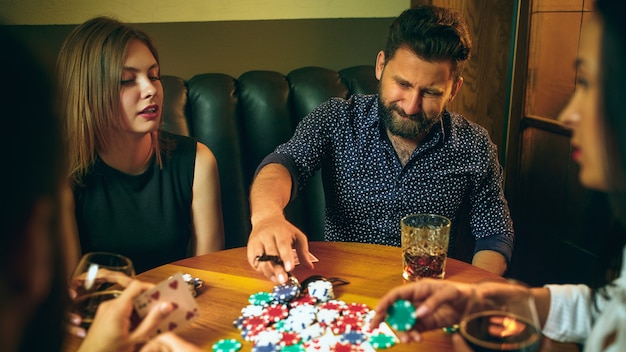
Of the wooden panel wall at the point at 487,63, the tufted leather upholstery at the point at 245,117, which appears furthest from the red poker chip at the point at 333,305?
the wooden panel wall at the point at 487,63

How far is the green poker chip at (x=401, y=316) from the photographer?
112 cm

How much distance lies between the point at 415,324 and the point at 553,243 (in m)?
2.09

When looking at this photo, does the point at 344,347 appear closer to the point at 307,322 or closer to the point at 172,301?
the point at 307,322

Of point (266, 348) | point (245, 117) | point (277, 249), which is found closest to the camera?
point (266, 348)

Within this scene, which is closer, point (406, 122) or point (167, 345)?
point (167, 345)

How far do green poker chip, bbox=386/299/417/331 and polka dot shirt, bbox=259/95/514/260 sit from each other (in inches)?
38.1

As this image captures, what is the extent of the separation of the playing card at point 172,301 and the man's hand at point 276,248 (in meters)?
0.36

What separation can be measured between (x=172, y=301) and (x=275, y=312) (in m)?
0.32

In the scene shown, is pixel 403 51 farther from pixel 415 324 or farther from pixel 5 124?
pixel 5 124

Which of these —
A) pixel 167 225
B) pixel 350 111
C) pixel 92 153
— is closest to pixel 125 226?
pixel 167 225

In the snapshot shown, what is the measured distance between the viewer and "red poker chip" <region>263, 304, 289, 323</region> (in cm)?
130

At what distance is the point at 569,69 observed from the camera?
274 cm

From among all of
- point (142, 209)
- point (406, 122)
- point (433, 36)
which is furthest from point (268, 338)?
point (433, 36)

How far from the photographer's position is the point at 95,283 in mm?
1112
